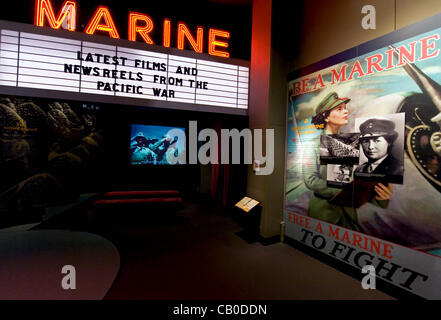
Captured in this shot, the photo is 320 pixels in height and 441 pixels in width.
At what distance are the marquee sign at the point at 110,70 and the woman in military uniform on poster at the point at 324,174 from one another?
1.52m

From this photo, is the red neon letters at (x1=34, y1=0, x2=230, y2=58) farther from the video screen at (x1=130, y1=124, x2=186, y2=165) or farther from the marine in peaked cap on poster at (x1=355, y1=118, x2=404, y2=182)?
the marine in peaked cap on poster at (x1=355, y1=118, x2=404, y2=182)

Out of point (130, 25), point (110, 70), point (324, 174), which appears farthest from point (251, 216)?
point (130, 25)

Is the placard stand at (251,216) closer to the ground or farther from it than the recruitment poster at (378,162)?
closer to the ground

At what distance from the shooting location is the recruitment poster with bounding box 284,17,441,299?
171cm

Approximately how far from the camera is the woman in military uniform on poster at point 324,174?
2.33 m

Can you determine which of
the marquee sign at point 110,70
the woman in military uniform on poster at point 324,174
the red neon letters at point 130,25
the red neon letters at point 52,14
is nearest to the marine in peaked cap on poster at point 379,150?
the woman in military uniform on poster at point 324,174

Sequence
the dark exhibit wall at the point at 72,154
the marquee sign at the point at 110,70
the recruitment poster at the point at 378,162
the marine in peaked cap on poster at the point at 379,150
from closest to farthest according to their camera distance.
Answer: the recruitment poster at the point at 378,162, the marine in peaked cap on poster at the point at 379,150, the marquee sign at the point at 110,70, the dark exhibit wall at the point at 72,154

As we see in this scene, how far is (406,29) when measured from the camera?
72.2 inches

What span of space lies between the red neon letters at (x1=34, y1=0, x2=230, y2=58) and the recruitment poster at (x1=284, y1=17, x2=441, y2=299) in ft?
6.86

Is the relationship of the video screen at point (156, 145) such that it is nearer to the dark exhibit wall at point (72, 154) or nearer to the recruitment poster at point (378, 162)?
the dark exhibit wall at point (72, 154)
